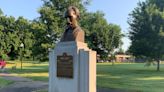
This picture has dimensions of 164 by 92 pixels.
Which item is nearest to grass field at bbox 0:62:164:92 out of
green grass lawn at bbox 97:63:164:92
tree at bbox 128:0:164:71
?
green grass lawn at bbox 97:63:164:92

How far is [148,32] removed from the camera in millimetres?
40156

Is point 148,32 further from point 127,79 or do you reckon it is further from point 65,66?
point 65,66

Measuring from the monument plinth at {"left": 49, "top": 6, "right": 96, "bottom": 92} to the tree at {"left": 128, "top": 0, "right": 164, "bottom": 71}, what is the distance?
2911cm

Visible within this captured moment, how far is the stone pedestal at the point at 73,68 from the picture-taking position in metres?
9.94

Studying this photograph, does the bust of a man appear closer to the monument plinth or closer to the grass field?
the monument plinth

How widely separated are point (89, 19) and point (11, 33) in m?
32.6

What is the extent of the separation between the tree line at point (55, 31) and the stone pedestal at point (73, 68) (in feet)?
98.5

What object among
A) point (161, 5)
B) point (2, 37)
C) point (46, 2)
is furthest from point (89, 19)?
point (2, 37)

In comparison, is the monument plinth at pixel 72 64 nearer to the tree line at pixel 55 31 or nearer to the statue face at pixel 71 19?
the statue face at pixel 71 19

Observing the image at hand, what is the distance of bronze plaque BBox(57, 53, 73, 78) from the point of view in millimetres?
10305

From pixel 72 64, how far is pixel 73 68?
0.42ft

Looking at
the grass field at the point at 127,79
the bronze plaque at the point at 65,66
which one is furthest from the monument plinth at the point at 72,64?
the grass field at the point at 127,79

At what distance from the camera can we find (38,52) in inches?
1650

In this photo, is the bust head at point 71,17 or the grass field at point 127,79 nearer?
the bust head at point 71,17
